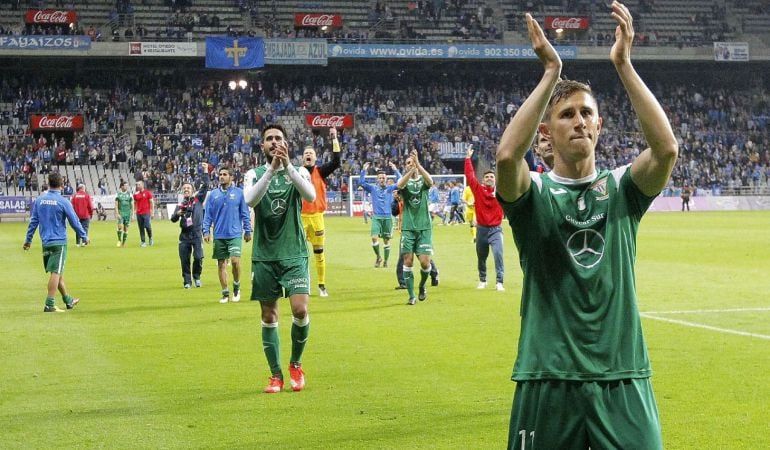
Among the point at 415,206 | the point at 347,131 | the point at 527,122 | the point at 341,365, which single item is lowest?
the point at 341,365

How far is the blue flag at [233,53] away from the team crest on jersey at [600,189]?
57234mm

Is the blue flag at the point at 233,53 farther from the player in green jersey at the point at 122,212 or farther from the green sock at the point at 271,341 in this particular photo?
the green sock at the point at 271,341

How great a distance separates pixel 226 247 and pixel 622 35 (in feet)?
47.6

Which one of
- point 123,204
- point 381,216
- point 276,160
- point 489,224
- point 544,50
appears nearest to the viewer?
point 544,50

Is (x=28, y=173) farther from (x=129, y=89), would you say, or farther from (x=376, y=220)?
(x=376, y=220)

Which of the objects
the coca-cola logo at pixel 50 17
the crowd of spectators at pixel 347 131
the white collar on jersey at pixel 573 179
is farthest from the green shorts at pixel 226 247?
the coca-cola logo at pixel 50 17

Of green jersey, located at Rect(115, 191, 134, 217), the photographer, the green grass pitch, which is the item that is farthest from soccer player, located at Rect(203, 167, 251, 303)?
green jersey, located at Rect(115, 191, 134, 217)

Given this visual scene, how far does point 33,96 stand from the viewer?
204 ft

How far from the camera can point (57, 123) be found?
60688 mm

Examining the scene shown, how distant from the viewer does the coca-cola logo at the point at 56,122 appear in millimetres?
Result: 60125

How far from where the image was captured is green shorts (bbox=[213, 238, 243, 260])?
57.8 feet

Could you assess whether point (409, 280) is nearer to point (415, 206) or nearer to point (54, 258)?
point (415, 206)

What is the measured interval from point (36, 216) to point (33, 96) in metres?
48.8

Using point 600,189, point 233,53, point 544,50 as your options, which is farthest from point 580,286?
point 233,53
